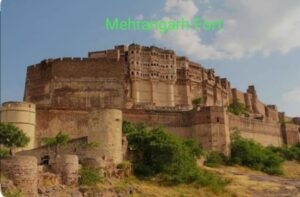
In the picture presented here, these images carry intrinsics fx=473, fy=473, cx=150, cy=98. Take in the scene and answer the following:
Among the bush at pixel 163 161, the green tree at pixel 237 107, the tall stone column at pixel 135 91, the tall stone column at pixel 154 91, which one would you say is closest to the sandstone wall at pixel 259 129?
the green tree at pixel 237 107

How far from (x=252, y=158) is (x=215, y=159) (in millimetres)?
3990

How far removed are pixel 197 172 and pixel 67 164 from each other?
30.6 feet

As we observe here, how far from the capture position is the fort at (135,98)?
35406 millimetres

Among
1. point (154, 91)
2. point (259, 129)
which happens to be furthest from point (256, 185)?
point (259, 129)

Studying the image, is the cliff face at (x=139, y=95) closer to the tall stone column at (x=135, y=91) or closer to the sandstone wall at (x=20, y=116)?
the tall stone column at (x=135, y=91)

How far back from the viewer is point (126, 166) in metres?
25.1

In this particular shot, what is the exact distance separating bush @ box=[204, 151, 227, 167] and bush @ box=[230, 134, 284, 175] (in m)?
0.96

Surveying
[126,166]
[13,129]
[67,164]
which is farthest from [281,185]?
[13,129]

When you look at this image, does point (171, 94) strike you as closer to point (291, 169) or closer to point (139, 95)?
point (139, 95)

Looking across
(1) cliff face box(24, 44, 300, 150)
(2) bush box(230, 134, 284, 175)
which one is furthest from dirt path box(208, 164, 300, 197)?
(1) cliff face box(24, 44, 300, 150)

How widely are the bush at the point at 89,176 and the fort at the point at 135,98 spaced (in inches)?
336

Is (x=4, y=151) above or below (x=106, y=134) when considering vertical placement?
below

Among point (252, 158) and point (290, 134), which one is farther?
point (290, 134)

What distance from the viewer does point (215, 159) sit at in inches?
1379
